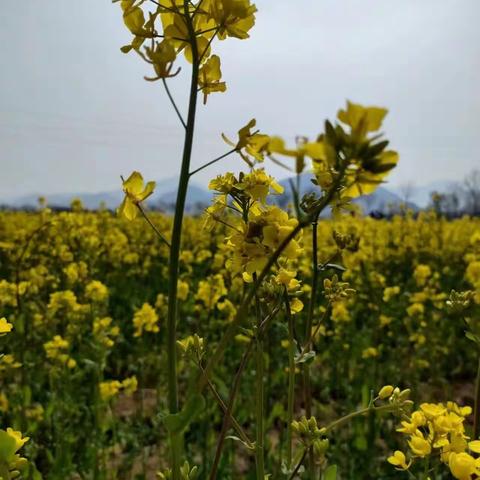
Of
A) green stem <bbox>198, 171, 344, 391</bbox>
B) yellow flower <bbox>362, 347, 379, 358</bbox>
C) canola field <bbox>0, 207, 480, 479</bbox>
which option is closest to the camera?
green stem <bbox>198, 171, 344, 391</bbox>

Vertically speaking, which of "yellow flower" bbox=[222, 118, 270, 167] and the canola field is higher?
"yellow flower" bbox=[222, 118, 270, 167]

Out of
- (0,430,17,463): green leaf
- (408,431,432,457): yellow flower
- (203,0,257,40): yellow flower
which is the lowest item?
(408,431,432,457): yellow flower

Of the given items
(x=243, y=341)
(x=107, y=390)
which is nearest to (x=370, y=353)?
(x=243, y=341)

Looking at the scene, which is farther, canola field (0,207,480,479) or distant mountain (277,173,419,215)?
canola field (0,207,480,479)

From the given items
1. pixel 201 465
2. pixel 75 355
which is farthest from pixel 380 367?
pixel 75 355

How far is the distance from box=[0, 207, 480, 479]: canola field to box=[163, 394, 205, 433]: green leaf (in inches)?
14.0

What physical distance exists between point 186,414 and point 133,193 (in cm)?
48

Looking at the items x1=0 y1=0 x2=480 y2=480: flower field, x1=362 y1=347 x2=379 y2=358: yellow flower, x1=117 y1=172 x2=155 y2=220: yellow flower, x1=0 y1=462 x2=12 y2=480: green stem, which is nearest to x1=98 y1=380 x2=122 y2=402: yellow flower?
x1=0 y1=0 x2=480 y2=480: flower field

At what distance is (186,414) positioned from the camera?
0.85m

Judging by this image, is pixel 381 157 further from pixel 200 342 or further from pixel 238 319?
Result: pixel 200 342

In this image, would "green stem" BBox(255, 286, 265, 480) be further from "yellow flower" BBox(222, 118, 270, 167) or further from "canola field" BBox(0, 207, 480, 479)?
"yellow flower" BBox(222, 118, 270, 167)

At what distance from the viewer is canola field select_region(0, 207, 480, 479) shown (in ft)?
9.81

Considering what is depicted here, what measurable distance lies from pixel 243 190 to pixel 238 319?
457 mm

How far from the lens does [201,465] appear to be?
3160 millimetres
